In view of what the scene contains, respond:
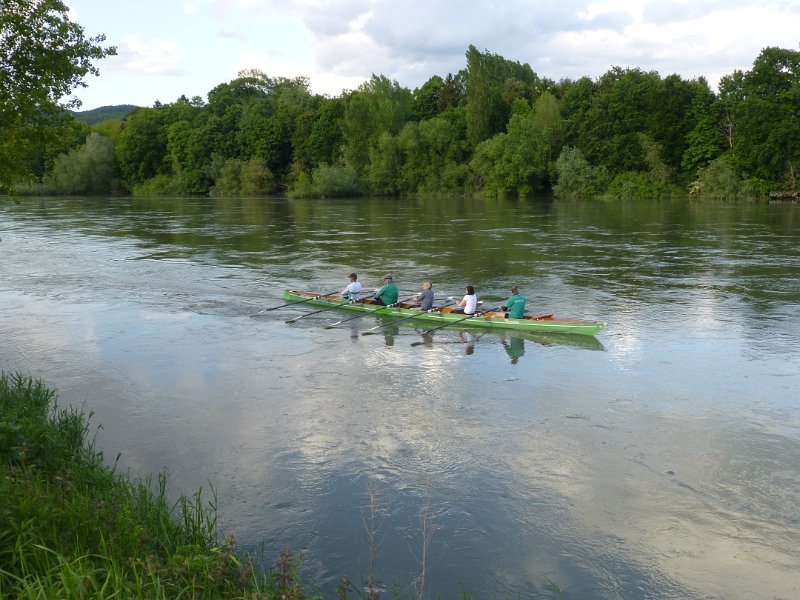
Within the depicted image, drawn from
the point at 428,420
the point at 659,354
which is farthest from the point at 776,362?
the point at 428,420

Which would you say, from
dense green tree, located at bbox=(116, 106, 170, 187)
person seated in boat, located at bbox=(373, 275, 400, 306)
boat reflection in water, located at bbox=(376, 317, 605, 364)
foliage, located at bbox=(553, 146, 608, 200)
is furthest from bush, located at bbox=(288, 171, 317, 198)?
boat reflection in water, located at bbox=(376, 317, 605, 364)

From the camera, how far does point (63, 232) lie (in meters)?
45.6

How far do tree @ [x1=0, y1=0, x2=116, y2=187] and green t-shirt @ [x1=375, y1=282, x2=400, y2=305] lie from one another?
30.4ft

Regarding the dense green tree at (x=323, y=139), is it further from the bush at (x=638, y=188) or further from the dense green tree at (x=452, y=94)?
the bush at (x=638, y=188)

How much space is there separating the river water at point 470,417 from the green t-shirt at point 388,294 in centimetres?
108

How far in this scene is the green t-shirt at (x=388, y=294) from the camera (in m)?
20.7

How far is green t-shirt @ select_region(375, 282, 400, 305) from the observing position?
67.8 feet

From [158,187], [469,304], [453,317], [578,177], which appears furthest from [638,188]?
[158,187]

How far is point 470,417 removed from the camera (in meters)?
12.5

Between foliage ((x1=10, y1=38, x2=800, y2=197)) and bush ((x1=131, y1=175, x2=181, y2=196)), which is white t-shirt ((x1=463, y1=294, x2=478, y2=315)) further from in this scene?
bush ((x1=131, y1=175, x2=181, y2=196))

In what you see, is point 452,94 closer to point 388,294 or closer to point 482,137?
point 482,137

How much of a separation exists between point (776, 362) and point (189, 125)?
104m

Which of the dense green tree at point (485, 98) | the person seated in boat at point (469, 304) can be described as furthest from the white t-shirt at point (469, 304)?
the dense green tree at point (485, 98)

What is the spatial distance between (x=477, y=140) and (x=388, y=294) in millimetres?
64607
